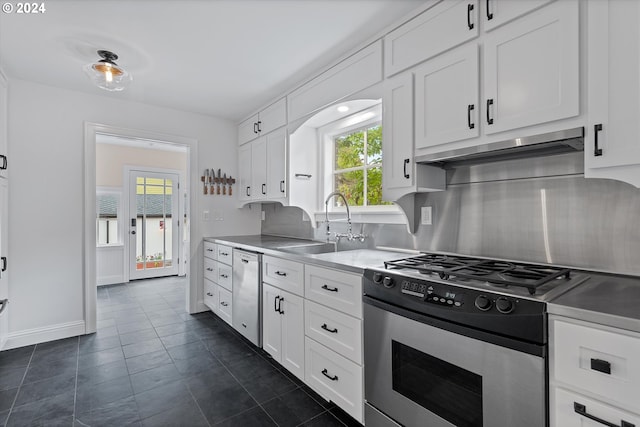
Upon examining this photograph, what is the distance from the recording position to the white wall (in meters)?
2.82

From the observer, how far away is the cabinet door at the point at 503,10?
4.38ft

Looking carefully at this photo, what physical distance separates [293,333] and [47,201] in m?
2.72

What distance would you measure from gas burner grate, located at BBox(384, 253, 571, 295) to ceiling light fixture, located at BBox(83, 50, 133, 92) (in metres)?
2.48

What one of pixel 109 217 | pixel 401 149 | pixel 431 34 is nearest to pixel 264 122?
pixel 401 149

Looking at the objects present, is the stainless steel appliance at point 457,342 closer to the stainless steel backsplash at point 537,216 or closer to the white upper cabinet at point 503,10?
the stainless steel backsplash at point 537,216

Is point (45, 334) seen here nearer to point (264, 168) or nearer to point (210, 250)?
point (210, 250)

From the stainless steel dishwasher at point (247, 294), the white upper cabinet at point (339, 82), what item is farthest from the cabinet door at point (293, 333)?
the white upper cabinet at point (339, 82)

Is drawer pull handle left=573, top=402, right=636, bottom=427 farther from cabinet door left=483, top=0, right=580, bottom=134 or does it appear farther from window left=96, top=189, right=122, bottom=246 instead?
window left=96, top=189, right=122, bottom=246

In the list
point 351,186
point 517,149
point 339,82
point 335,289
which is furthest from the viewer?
point 351,186

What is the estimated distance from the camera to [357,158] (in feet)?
9.26

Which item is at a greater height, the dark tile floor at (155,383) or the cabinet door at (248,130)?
the cabinet door at (248,130)

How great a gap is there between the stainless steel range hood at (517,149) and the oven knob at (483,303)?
74cm

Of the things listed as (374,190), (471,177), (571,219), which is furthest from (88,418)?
(571,219)

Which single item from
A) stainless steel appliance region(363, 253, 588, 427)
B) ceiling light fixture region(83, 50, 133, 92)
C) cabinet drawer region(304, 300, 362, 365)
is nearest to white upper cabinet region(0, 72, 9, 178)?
ceiling light fixture region(83, 50, 133, 92)
